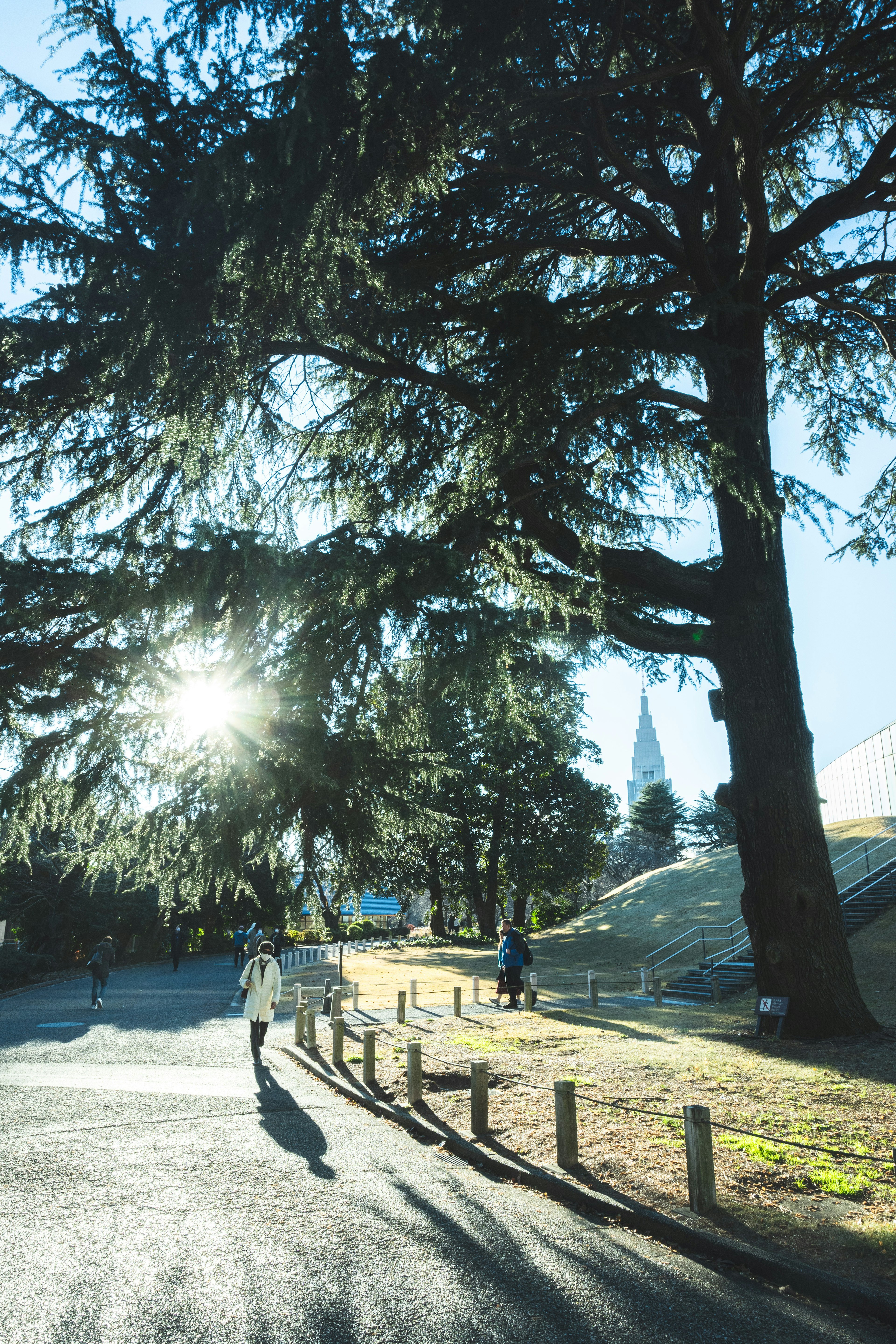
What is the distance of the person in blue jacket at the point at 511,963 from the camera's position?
1745 centimetres

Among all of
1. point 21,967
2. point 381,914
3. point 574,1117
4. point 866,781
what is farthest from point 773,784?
point 381,914

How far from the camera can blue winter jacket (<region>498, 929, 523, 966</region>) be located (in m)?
17.5

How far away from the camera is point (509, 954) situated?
17703 millimetres

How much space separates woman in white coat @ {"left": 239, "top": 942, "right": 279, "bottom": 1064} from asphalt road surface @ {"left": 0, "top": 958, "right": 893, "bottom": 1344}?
153 inches

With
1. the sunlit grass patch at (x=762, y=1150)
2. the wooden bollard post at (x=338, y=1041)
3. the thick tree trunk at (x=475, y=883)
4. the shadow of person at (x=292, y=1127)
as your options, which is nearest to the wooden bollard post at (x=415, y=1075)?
the shadow of person at (x=292, y=1127)

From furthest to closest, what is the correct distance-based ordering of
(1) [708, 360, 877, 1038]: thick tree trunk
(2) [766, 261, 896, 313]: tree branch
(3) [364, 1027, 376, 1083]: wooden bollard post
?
(2) [766, 261, 896, 313]: tree branch, (1) [708, 360, 877, 1038]: thick tree trunk, (3) [364, 1027, 376, 1083]: wooden bollard post

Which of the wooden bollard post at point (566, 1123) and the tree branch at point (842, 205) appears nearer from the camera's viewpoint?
the wooden bollard post at point (566, 1123)

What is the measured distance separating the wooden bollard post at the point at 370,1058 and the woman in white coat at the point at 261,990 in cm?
258

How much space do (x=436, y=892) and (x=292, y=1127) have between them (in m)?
39.2

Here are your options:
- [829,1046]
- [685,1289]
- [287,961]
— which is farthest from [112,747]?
[287,961]

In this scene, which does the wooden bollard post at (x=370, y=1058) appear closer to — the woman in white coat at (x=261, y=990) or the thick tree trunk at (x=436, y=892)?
the woman in white coat at (x=261, y=990)

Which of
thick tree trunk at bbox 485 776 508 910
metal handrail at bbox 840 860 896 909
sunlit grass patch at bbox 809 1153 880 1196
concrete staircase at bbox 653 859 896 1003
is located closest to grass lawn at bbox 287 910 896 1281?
sunlit grass patch at bbox 809 1153 880 1196

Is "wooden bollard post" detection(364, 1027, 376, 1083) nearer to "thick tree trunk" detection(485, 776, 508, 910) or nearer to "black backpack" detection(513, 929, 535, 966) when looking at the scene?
"black backpack" detection(513, 929, 535, 966)

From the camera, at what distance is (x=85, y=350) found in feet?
25.3
